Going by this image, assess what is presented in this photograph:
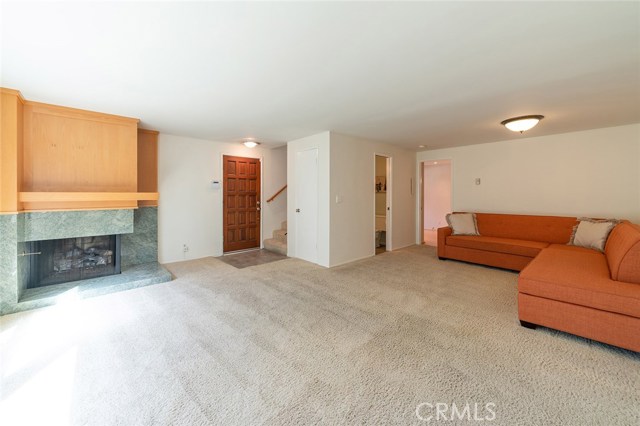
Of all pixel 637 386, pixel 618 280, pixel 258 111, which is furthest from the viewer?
pixel 258 111

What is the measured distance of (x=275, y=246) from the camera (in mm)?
5777

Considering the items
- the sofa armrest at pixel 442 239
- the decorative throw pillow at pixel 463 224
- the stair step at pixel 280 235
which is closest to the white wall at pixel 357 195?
the sofa armrest at pixel 442 239

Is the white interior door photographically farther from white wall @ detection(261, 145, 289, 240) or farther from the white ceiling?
the white ceiling

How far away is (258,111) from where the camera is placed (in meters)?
3.43

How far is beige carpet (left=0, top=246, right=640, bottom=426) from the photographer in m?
1.58

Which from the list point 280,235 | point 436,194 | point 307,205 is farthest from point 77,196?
point 436,194

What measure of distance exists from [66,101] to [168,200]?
6.78 feet

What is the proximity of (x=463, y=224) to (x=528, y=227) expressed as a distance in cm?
102

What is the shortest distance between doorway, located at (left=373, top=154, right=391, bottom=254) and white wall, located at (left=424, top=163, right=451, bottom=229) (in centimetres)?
245

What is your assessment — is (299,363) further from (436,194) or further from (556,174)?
(436,194)

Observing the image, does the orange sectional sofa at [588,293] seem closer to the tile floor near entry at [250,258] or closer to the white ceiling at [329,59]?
the white ceiling at [329,59]

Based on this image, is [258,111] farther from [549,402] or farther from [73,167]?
[549,402]

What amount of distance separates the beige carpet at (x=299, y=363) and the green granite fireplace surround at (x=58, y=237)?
0.19 metres

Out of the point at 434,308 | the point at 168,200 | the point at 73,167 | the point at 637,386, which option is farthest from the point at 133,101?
the point at 637,386
